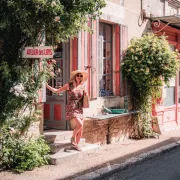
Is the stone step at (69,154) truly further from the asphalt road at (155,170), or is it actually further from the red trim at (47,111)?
the red trim at (47,111)

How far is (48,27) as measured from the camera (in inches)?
243

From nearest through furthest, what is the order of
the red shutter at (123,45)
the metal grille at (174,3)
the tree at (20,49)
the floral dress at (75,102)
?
the tree at (20,49), the floral dress at (75,102), the red shutter at (123,45), the metal grille at (174,3)

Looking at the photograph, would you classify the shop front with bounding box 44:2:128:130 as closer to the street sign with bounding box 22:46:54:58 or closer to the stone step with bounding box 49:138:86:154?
the stone step with bounding box 49:138:86:154

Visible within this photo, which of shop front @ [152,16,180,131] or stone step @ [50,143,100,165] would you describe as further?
shop front @ [152,16,180,131]

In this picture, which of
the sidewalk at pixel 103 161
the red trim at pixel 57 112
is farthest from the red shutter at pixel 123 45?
the red trim at pixel 57 112

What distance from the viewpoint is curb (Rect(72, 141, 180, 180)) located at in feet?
19.7

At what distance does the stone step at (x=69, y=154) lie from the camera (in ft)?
21.7

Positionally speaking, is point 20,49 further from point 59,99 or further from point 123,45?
point 123,45

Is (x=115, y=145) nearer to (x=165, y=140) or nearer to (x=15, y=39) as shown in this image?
(x=165, y=140)

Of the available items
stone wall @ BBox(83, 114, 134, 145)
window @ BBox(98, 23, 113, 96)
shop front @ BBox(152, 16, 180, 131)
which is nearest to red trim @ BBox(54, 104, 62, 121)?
stone wall @ BBox(83, 114, 134, 145)

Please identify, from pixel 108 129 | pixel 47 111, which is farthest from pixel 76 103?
pixel 108 129

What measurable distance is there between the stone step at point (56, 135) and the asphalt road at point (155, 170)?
1.51 metres

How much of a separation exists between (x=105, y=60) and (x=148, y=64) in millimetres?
1110

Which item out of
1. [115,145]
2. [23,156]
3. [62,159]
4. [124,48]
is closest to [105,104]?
[115,145]
